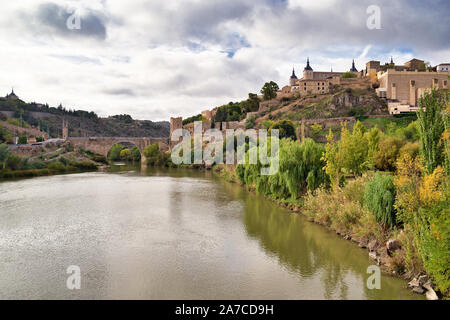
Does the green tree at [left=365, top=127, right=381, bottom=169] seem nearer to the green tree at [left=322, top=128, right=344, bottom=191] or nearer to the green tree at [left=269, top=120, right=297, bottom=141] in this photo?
the green tree at [left=322, top=128, right=344, bottom=191]

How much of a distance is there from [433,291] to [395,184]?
11.1 ft

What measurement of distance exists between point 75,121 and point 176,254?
3445 inches

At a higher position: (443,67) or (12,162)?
(443,67)

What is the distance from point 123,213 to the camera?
53.9ft

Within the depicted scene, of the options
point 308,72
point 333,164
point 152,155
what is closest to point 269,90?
point 308,72

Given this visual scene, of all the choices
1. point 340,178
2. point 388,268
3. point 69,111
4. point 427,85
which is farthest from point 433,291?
point 69,111

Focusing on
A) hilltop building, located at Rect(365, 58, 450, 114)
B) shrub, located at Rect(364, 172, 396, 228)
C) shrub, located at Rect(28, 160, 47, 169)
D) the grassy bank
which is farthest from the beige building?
shrub, located at Rect(28, 160, 47, 169)

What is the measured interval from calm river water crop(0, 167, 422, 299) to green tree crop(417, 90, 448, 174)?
3451 mm

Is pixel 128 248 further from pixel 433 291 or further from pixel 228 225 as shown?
pixel 433 291

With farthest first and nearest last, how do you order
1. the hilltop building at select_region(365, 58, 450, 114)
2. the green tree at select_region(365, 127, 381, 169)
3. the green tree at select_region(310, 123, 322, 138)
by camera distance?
the hilltop building at select_region(365, 58, 450, 114), the green tree at select_region(310, 123, 322, 138), the green tree at select_region(365, 127, 381, 169)

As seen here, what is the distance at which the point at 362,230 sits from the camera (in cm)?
1080

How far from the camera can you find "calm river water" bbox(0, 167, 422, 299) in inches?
318

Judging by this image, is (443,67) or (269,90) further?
(269,90)

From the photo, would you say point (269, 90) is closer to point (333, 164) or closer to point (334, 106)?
point (334, 106)
